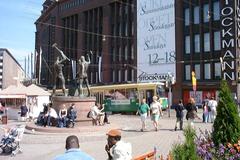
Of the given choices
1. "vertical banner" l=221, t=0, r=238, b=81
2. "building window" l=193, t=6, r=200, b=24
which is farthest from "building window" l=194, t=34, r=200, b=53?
"vertical banner" l=221, t=0, r=238, b=81

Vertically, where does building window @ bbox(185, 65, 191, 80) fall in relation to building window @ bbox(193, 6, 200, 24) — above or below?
below

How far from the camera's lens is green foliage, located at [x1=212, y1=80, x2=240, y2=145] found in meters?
8.81

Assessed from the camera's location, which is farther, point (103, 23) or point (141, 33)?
point (103, 23)

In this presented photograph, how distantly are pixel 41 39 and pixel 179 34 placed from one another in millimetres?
66619

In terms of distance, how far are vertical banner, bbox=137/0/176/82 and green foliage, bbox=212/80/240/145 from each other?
49460 mm

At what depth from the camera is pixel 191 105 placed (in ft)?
68.2

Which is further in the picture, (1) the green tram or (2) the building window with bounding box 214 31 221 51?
(2) the building window with bounding box 214 31 221 51

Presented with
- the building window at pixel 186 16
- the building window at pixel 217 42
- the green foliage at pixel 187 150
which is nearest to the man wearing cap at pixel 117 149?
the green foliage at pixel 187 150

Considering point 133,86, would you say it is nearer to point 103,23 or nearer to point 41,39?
point 103,23

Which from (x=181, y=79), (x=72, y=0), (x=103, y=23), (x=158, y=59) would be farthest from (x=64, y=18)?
(x=181, y=79)

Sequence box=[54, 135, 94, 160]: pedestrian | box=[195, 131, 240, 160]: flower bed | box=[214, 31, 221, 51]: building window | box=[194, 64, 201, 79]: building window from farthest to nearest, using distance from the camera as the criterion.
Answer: box=[194, 64, 201, 79]: building window, box=[214, 31, 221, 51]: building window, box=[195, 131, 240, 160]: flower bed, box=[54, 135, 94, 160]: pedestrian

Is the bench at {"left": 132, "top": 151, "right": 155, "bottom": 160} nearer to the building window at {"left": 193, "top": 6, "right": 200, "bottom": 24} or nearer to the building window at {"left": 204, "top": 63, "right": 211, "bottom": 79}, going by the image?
the building window at {"left": 204, "top": 63, "right": 211, "bottom": 79}

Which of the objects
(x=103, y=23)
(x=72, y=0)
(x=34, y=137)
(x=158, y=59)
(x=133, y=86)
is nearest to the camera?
(x=34, y=137)

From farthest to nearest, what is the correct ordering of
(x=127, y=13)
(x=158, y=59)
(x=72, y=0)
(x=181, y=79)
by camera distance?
(x=72, y=0) < (x=127, y=13) < (x=158, y=59) < (x=181, y=79)
